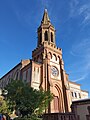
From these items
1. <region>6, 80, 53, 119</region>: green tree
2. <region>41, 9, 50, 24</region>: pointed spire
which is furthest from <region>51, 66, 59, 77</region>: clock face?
<region>41, 9, 50, 24</region>: pointed spire

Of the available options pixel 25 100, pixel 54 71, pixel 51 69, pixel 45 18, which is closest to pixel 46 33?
pixel 45 18

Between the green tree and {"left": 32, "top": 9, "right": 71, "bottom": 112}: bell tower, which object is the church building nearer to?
{"left": 32, "top": 9, "right": 71, "bottom": 112}: bell tower

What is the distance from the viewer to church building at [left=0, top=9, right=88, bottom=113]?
3183cm

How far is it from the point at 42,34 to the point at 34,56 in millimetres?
7190

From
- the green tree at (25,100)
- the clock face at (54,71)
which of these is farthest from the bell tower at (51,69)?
the green tree at (25,100)

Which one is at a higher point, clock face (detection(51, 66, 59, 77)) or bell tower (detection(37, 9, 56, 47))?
bell tower (detection(37, 9, 56, 47))

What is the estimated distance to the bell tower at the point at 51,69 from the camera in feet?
105

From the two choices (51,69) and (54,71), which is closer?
(51,69)

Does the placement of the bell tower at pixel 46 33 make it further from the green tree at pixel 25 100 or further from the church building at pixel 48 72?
the green tree at pixel 25 100

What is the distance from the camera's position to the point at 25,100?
1980 centimetres

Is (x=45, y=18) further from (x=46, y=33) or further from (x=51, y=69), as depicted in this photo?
(x=51, y=69)

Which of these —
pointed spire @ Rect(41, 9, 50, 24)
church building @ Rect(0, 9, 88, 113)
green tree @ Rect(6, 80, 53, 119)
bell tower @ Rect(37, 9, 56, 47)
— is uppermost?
pointed spire @ Rect(41, 9, 50, 24)

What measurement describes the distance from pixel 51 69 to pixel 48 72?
2.61 m

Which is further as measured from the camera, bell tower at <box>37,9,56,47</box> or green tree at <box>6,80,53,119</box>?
bell tower at <box>37,9,56,47</box>
